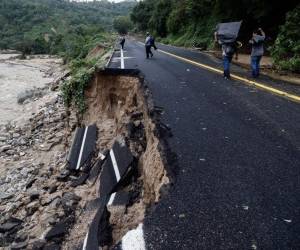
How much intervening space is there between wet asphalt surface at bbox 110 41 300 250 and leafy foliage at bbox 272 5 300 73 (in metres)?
6.26

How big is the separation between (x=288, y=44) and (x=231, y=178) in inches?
497

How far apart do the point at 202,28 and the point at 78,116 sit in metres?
26.1

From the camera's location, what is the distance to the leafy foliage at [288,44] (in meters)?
14.6

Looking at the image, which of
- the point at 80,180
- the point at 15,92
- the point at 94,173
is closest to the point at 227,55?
the point at 94,173

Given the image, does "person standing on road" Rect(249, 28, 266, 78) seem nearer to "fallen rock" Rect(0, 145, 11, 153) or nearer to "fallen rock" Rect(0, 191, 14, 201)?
"fallen rock" Rect(0, 191, 14, 201)

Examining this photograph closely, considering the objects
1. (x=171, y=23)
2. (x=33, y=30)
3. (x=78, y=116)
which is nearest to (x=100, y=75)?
(x=78, y=116)

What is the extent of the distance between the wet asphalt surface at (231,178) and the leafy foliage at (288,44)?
6263 mm

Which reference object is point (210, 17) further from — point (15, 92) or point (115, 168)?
point (115, 168)

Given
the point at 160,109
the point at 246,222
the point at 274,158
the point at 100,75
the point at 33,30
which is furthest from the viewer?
the point at 33,30

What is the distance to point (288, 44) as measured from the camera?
15.9 meters

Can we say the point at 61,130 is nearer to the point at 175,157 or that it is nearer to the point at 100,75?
the point at 100,75

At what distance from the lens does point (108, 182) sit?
712 centimetres

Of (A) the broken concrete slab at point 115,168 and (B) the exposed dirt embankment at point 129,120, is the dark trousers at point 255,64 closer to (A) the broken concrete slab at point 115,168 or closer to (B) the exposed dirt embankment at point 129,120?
(B) the exposed dirt embankment at point 129,120

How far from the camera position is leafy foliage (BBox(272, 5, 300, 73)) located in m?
14.6
